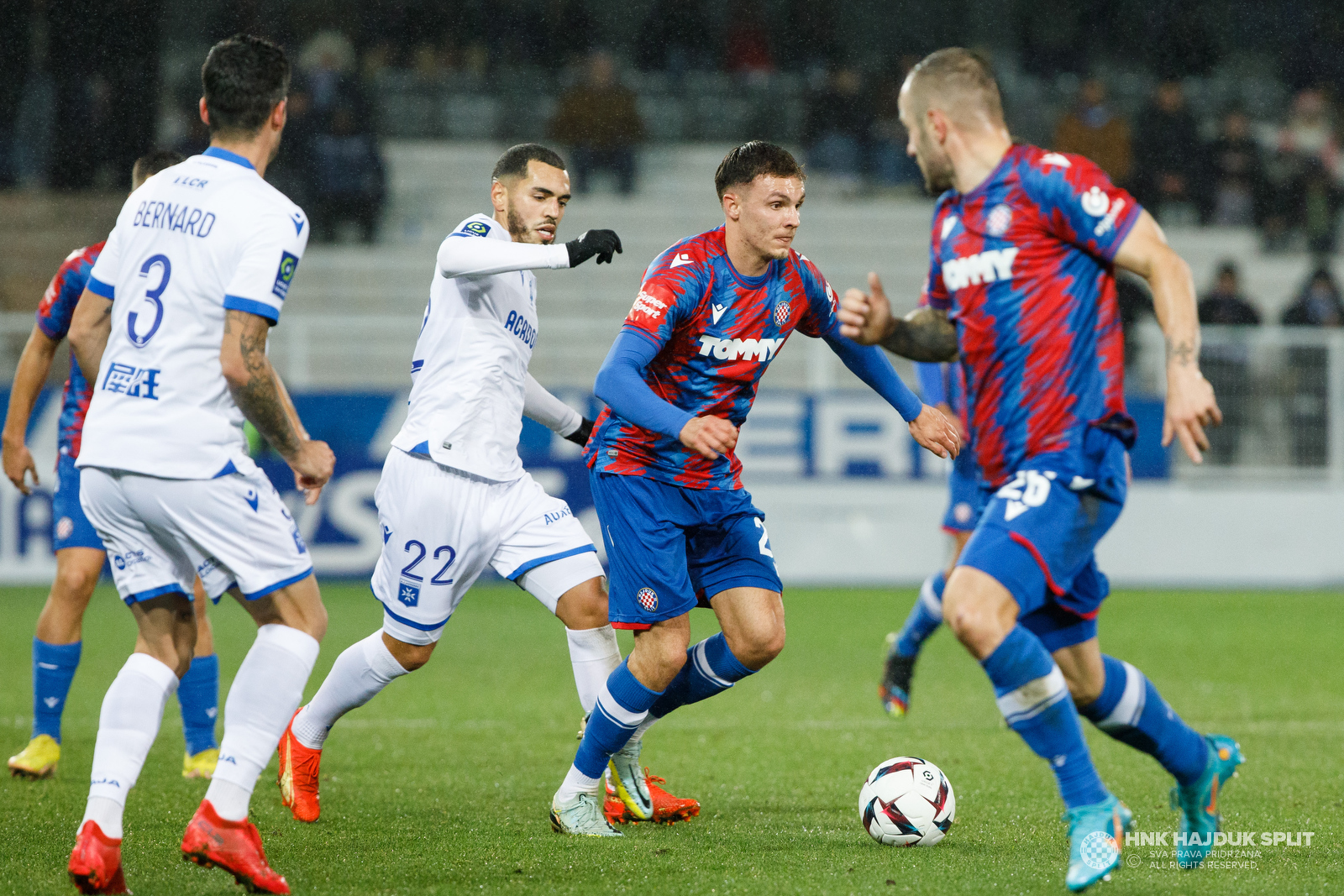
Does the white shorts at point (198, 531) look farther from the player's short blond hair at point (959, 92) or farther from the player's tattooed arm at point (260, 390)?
the player's short blond hair at point (959, 92)

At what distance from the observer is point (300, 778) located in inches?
203

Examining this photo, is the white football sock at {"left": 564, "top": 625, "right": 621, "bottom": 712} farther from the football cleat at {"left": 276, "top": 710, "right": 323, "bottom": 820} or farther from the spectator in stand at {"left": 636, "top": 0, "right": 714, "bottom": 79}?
the spectator in stand at {"left": 636, "top": 0, "right": 714, "bottom": 79}

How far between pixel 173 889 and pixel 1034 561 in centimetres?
258

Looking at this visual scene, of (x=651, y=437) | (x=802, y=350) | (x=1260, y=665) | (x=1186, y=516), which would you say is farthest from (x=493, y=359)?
(x=802, y=350)

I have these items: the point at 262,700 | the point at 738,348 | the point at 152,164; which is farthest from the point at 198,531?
the point at 152,164

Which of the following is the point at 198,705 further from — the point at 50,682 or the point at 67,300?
the point at 67,300

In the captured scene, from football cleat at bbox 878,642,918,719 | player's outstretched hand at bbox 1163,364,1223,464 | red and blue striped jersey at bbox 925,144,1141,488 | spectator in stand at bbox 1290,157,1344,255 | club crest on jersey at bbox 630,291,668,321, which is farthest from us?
spectator in stand at bbox 1290,157,1344,255

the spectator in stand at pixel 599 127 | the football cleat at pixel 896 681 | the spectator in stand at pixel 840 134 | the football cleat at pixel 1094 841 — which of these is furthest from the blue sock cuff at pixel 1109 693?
the spectator in stand at pixel 840 134

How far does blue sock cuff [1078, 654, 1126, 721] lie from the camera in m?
4.19

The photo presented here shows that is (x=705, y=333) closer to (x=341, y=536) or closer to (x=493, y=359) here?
(x=493, y=359)

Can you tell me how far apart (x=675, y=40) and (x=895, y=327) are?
60.5 feet

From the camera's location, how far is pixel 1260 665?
9383mm

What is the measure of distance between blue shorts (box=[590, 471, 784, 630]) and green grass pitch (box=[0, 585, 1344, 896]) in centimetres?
81

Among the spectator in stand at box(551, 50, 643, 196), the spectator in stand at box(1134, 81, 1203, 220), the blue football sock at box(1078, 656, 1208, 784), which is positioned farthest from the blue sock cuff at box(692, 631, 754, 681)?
the spectator in stand at box(1134, 81, 1203, 220)
